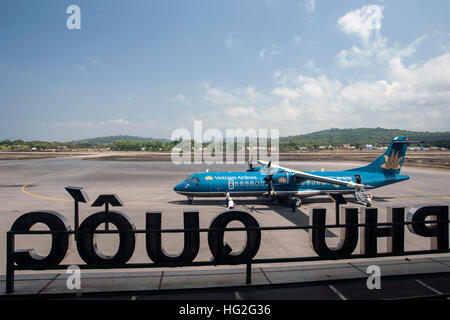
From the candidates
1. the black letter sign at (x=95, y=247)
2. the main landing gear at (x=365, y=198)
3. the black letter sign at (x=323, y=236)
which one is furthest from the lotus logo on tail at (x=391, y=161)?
the black letter sign at (x=95, y=247)

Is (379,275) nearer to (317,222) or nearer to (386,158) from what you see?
(317,222)

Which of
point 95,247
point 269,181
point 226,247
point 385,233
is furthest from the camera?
point 269,181

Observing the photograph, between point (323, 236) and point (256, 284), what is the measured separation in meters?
2.70

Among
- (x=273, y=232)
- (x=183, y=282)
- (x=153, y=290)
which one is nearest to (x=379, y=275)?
(x=183, y=282)

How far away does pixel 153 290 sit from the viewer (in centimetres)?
691

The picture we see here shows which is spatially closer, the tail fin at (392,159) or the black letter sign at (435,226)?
the black letter sign at (435,226)

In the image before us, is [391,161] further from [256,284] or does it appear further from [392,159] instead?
[256,284]

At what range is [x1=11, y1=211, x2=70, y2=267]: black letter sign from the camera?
759cm

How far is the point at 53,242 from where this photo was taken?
7.70 m

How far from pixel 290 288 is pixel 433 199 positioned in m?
32.2

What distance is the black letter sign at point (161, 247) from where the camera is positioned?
314 inches

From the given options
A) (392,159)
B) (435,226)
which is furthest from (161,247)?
(392,159)

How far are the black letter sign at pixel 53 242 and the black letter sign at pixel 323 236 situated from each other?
291 inches

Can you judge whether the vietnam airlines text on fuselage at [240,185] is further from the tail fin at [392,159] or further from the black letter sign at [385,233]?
the black letter sign at [385,233]
